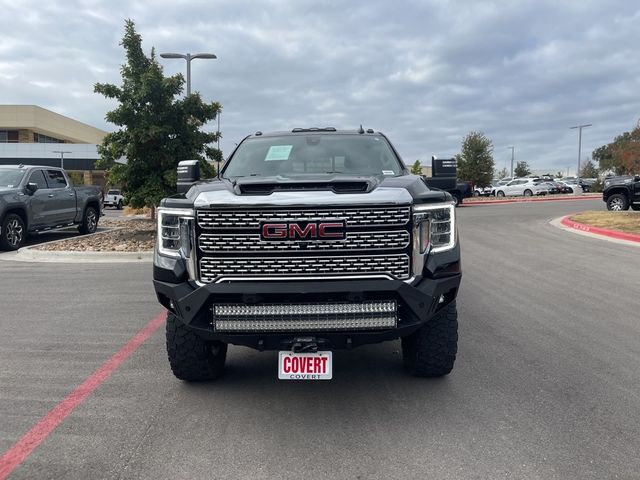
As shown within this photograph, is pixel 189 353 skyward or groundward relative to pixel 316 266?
groundward

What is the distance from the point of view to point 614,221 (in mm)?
17047

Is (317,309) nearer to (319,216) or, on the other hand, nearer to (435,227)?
(319,216)

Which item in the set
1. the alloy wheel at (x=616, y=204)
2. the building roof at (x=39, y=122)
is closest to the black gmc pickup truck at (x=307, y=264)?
the alloy wheel at (x=616, y=204)

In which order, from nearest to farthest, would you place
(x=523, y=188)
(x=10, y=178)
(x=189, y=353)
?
(x=189, y=353) → (x=10, y=178) → (x=523, y=188)

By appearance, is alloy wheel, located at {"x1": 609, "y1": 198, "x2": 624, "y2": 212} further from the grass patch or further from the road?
the road

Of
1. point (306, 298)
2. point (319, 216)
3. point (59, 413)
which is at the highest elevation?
point (319, 216)

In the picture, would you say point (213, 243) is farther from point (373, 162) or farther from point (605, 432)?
point (605, 432)

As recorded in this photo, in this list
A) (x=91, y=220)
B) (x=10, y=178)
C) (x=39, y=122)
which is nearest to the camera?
(x=10, y=178)

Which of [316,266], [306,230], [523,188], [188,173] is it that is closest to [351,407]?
[316,266]

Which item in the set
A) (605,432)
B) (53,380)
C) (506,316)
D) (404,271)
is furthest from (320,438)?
(506,316)

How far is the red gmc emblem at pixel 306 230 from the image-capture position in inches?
134

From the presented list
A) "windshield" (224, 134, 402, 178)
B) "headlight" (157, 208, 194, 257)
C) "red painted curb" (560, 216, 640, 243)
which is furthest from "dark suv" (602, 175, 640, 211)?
"headlight" (157, 208, 194, 257)

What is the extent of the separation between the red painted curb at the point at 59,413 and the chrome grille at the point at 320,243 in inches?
61.8

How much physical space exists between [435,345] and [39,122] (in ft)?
243
